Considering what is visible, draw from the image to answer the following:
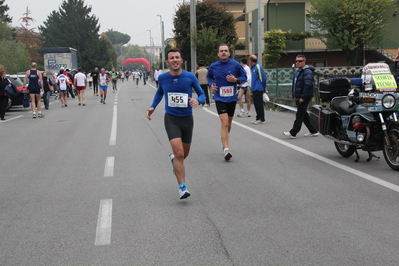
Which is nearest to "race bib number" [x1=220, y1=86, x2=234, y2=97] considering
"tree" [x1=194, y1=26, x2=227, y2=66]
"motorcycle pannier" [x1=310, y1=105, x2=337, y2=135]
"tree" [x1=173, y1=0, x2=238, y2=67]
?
"motorcycle pannier" [x1=310, y1=105, x2=337, y2=135]

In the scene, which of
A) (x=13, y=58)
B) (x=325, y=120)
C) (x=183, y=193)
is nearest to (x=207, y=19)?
(x=13, y=58)

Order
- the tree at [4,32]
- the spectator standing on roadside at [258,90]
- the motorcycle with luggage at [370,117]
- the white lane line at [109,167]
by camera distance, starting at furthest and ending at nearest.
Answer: the tree at [4,32], the spectator standing on roadside at [258,90], the white lane line at [109,167], the motorcycle with luggage at [370,117]

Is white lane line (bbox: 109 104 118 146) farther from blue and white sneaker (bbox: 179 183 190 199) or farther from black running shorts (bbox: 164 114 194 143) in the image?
blue and white sneaker (bbox: 179 183 190 199)

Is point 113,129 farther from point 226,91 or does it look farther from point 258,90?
point 226,91

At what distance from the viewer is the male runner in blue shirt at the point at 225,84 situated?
30.2ft

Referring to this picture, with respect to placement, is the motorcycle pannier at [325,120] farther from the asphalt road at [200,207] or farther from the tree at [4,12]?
the tree at [4,12]

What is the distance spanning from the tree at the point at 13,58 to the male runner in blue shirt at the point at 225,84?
122 ft

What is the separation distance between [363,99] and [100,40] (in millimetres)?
90013

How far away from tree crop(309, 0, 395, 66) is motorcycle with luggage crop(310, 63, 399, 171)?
928 inches

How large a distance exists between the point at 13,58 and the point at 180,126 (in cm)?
4253

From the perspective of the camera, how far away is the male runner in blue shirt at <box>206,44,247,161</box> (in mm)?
9219

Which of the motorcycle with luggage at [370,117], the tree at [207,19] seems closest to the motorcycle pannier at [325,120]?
the motorcycle with luggage at [370,117]

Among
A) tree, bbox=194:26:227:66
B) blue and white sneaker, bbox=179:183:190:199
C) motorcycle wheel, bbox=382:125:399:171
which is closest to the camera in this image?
blue and white sneaker, bbox=179:183:190:199

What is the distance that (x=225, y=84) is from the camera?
934 cm
